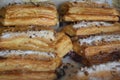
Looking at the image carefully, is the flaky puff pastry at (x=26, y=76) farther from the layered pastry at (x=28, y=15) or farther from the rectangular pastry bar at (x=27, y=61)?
the layered pastry at (x=28, y=15)

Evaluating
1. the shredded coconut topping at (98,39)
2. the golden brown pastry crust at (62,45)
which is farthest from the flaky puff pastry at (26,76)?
the shredded coconut topping at (98,39)

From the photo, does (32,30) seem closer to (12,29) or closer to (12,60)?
(12,29)

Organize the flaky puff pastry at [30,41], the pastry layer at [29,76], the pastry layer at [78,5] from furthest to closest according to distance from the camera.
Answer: the pastry layer at [78,5], the flaky puff pastry at [30,41], the pastry layer at [29,76]

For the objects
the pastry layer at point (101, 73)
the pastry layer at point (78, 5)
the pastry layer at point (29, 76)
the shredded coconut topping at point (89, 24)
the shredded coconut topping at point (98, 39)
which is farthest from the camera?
the pastry layer at point (78, 5)

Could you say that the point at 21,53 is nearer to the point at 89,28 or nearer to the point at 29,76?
the point at 29,76

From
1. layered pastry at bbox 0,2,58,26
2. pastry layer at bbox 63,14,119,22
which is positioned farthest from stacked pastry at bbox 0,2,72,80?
pastry layer at bbox 63,14,119,22

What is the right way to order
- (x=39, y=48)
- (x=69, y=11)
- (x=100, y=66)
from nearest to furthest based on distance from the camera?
(x=100, y=66) → (x=39, y=48) → (x=69, y=11)

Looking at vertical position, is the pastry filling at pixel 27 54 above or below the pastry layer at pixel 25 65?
above

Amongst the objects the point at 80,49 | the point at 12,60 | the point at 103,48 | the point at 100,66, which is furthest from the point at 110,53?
the point at 12,60
